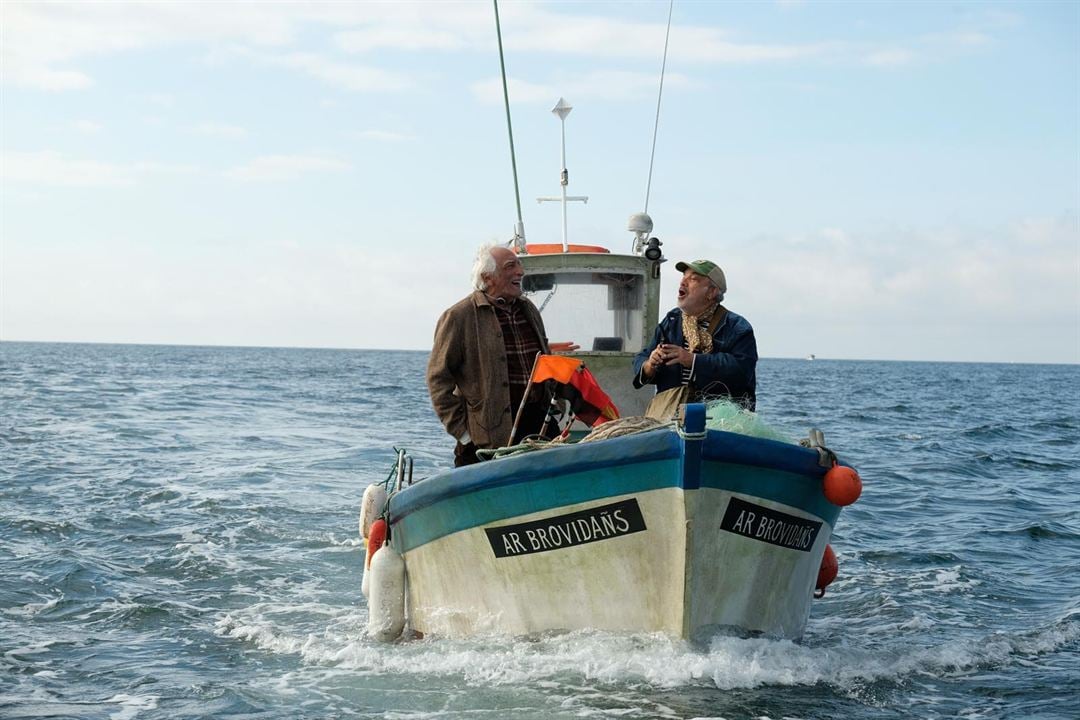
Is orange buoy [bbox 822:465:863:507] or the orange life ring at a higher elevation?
the orange life ring

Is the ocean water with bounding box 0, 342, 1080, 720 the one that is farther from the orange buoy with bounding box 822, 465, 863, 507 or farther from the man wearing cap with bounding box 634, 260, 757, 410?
the orange buoy with bounding box 822, 465, 863, 507

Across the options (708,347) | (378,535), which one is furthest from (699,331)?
(378,535)

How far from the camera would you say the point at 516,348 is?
6.68 m

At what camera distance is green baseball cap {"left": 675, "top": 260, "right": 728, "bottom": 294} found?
21.3 feet

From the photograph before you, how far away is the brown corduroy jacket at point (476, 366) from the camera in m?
6.59

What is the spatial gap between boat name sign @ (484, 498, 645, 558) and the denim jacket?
3.15 feet

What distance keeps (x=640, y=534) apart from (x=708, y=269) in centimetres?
157

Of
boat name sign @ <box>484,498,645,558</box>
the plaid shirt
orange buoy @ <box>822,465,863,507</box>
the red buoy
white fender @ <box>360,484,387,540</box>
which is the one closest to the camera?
boat name sign @ <box>484,498,645,558</box>

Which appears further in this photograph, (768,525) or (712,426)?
(768,525)

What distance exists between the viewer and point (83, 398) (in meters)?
31.7

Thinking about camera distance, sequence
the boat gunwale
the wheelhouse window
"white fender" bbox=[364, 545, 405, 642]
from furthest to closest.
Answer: the wheelhouse window, "white fender" bbox=[364, 545, 405, 642], the boat gunwale

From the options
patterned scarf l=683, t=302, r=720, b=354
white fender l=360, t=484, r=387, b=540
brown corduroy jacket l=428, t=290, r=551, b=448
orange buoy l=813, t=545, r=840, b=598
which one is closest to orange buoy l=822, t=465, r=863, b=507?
patterned scarf l=683, t=302, r=720, b=354

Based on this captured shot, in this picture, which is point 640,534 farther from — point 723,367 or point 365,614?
point 365,614

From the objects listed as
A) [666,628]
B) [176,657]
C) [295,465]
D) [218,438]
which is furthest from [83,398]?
[666,628]
